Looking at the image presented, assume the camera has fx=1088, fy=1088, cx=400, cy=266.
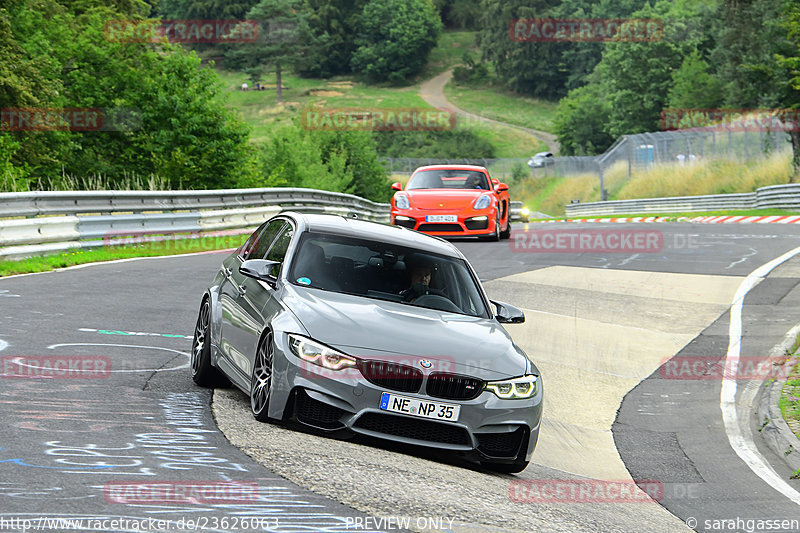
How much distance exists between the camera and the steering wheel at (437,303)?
7.89 m

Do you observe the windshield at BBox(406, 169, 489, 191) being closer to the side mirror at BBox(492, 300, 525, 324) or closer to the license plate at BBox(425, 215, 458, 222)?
the license plate at BBox(425, 215, 458, 222)

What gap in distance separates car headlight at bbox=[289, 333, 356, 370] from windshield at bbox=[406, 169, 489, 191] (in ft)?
55.2

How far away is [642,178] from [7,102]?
34015mm

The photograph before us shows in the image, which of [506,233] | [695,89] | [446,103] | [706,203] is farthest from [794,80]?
[446,103]

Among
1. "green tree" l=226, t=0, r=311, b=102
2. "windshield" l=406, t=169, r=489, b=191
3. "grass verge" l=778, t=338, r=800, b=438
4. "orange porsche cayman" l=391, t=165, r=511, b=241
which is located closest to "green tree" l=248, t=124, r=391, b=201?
"windshield" l=406, t=169, r=489, b=191

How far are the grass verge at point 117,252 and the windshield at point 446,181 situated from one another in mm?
4278

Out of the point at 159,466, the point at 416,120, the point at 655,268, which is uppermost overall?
the point at 159,466

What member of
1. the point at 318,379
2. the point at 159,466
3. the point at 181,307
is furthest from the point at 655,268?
the point at 159,466

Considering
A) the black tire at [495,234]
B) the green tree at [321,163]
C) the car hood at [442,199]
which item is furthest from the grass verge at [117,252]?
the green tree at [321,163]

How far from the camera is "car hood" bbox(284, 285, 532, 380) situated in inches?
266

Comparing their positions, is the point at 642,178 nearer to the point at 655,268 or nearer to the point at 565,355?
the point at 655,268

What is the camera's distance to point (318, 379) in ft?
21.7

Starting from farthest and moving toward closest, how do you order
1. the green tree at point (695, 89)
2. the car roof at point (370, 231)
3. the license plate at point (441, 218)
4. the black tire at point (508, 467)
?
the green tree at point (695, 89)
the license plate at point (441, 218)
the car roof at point (370, 231)
the black tire at point (508, 467)

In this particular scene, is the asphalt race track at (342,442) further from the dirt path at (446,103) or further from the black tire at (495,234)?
the dirt path at (446,103)
